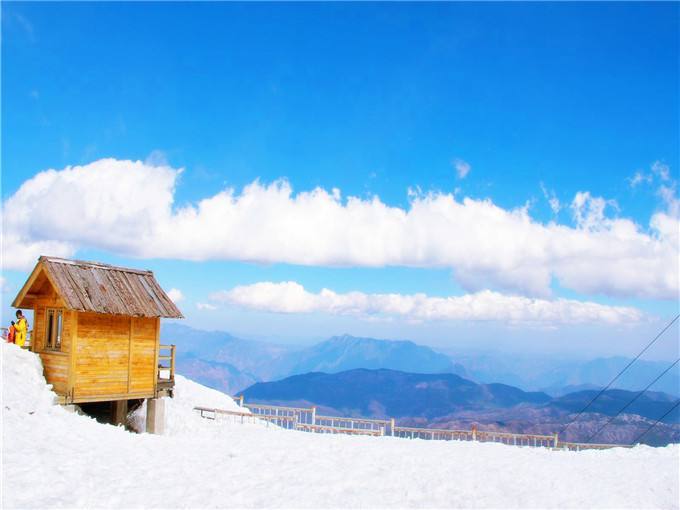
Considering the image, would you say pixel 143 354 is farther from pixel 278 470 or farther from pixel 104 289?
pixel 278 470

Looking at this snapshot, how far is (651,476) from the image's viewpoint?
21234mm

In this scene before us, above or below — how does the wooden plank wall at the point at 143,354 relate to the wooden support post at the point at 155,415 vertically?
above

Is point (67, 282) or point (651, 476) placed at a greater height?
point (67, 282)

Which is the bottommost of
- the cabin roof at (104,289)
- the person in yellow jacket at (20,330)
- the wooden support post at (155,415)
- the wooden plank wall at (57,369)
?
the wooden support post at (155,415)

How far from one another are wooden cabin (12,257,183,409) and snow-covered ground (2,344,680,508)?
1.23 metres

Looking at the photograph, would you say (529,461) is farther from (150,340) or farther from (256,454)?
(150,340)

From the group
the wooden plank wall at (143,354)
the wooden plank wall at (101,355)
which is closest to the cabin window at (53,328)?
the wooden plank wall at (101,355)

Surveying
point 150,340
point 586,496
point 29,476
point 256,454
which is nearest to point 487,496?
point 586,496

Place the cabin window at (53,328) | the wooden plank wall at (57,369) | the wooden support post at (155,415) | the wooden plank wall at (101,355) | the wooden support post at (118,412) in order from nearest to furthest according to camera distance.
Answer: the wooden plank wall at (57,369)
the wooden plank wall at (101,355)
the cabin window at (53,328)
the wooden support post at (118,412)
the wooden support post at (155,415)

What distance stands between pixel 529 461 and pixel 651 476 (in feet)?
14.9

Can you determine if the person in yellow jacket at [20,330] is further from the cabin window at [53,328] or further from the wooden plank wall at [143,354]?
the wooden plank wall at [143,354]

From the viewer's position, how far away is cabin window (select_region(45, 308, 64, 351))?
2538 centimetres

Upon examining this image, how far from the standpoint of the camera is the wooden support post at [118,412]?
1099 inches

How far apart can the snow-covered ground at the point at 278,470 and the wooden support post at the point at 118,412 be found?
4.67 m
